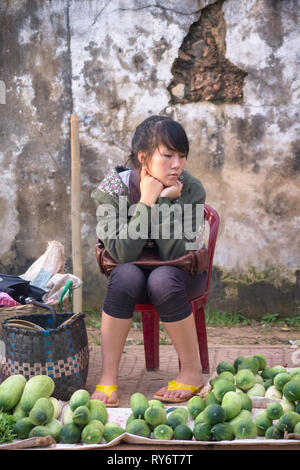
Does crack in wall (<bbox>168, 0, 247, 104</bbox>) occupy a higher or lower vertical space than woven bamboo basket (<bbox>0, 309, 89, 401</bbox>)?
higher

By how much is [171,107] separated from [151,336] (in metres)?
2.20

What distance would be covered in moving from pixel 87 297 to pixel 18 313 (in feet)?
5.86

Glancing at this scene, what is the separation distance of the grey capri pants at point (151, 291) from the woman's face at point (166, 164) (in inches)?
18.8

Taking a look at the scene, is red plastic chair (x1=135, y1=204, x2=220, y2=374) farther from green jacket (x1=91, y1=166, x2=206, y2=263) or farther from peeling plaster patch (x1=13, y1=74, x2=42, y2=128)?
peeling plaster patch (x1=13, y1=74, x2=42, y2=128)

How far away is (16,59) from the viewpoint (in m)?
5.03

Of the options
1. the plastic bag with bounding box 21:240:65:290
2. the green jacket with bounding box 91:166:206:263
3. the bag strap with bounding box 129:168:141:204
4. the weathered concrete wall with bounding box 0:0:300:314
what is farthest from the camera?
the weathered concrete wall with bounding box 0:0:300:314

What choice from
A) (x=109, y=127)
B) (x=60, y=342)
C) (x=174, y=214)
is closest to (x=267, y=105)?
(x=109, y=127)

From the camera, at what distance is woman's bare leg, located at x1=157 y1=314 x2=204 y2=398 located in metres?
2.98

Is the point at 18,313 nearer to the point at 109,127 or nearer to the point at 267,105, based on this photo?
the point at 109,127

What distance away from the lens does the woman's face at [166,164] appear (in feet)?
10.0

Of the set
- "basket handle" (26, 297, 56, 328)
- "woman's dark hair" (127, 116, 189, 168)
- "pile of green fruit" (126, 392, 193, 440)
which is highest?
"woman's dark hair" (127, 116, 189, 168)

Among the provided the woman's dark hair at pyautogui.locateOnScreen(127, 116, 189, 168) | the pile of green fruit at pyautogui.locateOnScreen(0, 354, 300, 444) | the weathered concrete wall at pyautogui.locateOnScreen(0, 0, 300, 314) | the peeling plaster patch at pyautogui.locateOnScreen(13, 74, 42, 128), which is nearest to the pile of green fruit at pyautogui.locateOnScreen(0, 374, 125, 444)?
the pile of green fruit at pyautogui.locateOnScreen(0, 354, 300, 444)

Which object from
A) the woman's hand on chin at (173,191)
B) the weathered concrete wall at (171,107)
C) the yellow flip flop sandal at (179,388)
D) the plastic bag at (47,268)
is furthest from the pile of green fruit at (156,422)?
the weathered concrete wall at (171,107)

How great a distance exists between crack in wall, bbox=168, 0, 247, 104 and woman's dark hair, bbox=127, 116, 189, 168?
6.00 feet
